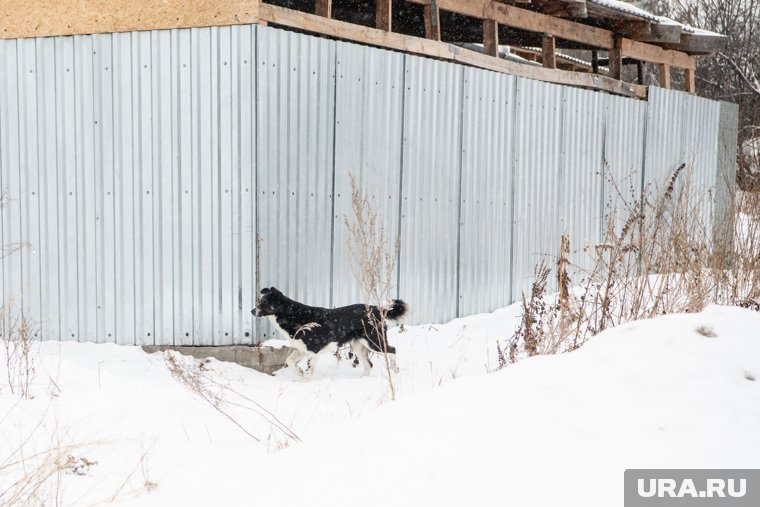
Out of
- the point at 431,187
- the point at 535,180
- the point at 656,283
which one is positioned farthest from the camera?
the point at 535,180

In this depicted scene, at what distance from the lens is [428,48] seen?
9.16 metres

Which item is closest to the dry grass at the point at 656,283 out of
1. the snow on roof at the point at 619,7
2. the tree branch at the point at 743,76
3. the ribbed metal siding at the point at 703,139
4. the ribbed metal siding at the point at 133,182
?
the ribbed metal siding at the point at 133,182

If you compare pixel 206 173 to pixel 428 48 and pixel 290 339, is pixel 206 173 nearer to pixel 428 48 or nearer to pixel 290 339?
pixel 290 339

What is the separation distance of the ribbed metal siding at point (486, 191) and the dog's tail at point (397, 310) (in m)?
2.43

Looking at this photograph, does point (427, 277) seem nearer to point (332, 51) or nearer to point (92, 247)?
point (332, 51)

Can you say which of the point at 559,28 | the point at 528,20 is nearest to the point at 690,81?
the point at 559,28

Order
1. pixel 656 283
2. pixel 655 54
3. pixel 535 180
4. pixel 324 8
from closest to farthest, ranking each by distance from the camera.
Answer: pixel 656 283, pixel 324 8, pixel 535 180, pixel 655 54

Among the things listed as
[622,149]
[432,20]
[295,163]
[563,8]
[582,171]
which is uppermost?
[563,8]

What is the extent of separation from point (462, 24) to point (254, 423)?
8.54 meters

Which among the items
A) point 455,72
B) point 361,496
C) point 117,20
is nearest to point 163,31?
point 117,20

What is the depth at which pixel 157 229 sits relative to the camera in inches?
300

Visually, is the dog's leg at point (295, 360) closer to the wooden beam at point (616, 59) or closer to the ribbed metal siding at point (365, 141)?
the ribbed metal siding at point (365, 141)

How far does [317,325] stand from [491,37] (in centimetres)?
495

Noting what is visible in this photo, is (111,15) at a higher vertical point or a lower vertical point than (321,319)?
higher
